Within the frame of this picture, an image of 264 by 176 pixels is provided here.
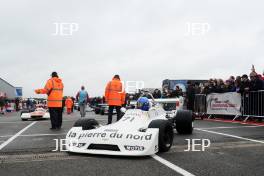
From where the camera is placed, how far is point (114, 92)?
1169cm

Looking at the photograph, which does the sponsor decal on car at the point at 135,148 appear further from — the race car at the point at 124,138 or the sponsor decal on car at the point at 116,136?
the sponsor decal on car at the point at 116,136

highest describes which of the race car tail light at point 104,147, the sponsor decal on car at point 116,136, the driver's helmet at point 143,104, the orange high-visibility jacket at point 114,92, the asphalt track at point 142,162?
the orange high-visibility jacket at point 114,92

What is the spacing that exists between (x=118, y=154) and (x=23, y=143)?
2859 mm

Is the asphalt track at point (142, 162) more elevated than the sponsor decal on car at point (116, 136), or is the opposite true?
the sponsor decal on car at point (116, 136)

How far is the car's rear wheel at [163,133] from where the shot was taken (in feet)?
20.0

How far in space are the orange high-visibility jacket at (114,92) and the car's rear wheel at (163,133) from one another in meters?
5.25

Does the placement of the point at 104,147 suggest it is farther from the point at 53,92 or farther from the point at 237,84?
the point at 237,84

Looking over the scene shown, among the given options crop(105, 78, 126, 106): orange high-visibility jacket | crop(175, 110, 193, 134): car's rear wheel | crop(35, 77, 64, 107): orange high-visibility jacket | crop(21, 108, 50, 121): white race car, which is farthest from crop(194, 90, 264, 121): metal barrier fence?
crop(21, 108, 50, 121): white race car

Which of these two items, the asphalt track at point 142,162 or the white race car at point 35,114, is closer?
the asphalt track at point 142,162

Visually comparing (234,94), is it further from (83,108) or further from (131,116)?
(131,116)

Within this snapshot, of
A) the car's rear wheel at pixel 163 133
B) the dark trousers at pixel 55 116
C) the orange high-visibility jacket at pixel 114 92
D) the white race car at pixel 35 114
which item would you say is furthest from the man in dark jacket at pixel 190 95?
the car's rear wheel at pixel 163 133

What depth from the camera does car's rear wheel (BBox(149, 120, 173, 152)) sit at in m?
6.09

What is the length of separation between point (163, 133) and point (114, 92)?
5698 mm

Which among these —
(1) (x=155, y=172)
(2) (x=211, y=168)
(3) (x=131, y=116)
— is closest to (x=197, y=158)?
(2) (x=211, y=168)
